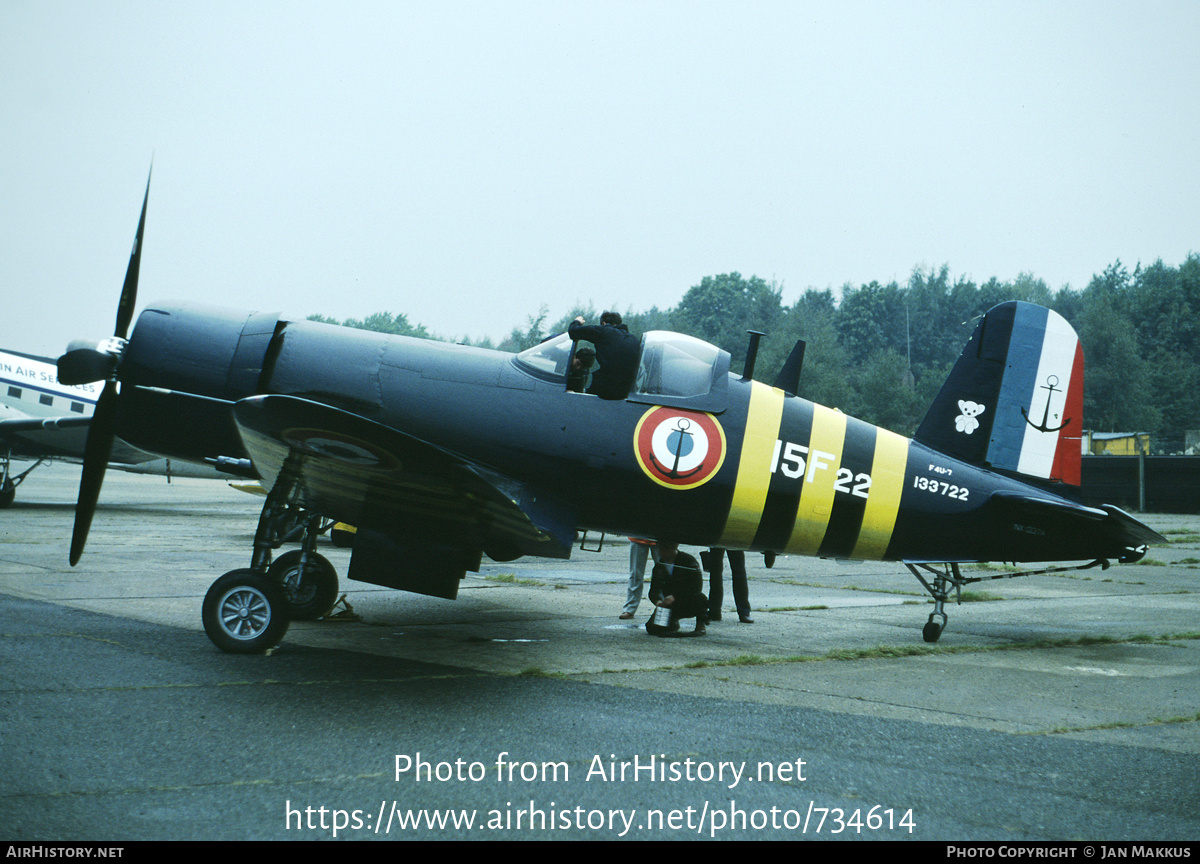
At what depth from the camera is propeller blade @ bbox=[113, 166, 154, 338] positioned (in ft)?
22.1

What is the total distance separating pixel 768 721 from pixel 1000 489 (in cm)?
358

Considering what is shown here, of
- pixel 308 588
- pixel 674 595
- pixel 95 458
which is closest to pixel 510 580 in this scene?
pixel 308 588

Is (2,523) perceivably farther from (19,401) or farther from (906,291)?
(906,291)

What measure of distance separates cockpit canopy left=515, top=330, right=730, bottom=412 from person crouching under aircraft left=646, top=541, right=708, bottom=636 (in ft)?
5.30

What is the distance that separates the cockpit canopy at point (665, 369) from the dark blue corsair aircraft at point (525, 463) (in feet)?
0.05

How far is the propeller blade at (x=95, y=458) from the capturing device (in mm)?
6496

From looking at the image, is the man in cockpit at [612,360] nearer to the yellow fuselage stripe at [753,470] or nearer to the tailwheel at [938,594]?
the yellow fuselage stripe at [753,470]

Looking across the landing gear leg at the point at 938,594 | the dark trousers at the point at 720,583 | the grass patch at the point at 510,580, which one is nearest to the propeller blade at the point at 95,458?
the dark trousers at the point at 720,583

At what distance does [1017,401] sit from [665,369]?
128 inches

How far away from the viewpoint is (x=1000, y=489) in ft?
24.5

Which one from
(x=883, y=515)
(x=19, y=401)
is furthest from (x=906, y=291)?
(x=883, y=515)

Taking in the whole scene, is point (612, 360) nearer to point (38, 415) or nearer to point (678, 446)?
point (678, 446)

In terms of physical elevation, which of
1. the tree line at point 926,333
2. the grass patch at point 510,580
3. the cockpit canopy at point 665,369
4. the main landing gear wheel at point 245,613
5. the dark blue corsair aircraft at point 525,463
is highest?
the tree line at point 926,333

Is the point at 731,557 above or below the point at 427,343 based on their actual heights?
below
